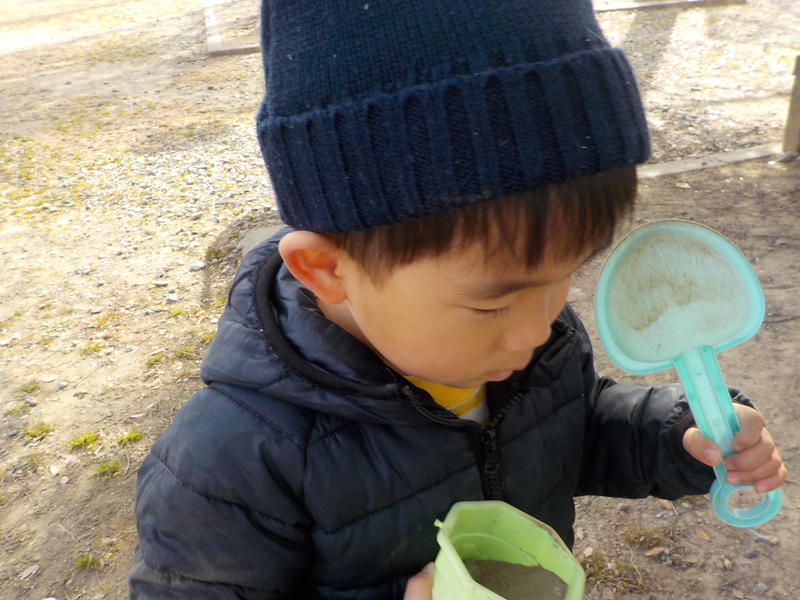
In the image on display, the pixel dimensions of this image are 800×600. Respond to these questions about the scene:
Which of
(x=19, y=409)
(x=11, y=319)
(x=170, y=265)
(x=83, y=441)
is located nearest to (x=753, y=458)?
(x=83, y=441)

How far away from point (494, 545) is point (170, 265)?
9.13 feet

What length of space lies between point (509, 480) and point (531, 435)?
94mm

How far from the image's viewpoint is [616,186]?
87cm

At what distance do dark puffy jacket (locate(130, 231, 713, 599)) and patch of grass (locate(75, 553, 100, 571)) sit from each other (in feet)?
3.66

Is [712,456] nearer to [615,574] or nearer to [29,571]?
[615,574]

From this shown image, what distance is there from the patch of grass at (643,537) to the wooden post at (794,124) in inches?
107

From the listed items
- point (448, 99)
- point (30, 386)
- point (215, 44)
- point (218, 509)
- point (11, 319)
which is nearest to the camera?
point (448, 99)

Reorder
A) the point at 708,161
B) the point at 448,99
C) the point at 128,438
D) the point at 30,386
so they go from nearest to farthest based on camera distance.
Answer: the point at 448,99 → the point at 128,438 → the point at 30,386 → the point at 708,161

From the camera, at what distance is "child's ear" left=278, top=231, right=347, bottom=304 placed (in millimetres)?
946

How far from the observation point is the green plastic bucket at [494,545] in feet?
2.88

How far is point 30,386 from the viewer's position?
2686 mm

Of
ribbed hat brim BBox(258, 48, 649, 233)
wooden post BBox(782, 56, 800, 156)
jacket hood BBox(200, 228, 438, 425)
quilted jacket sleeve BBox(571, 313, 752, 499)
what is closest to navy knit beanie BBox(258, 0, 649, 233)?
ribbed hat brim BBox(258, 48, 649, 233)

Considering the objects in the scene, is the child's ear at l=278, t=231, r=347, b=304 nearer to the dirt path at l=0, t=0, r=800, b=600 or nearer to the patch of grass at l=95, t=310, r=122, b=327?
the dirt path at l=0, t=0, r=800, b=600

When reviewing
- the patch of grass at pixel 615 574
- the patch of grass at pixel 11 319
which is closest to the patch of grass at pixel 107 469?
the patch of grass at pixel 11 319
